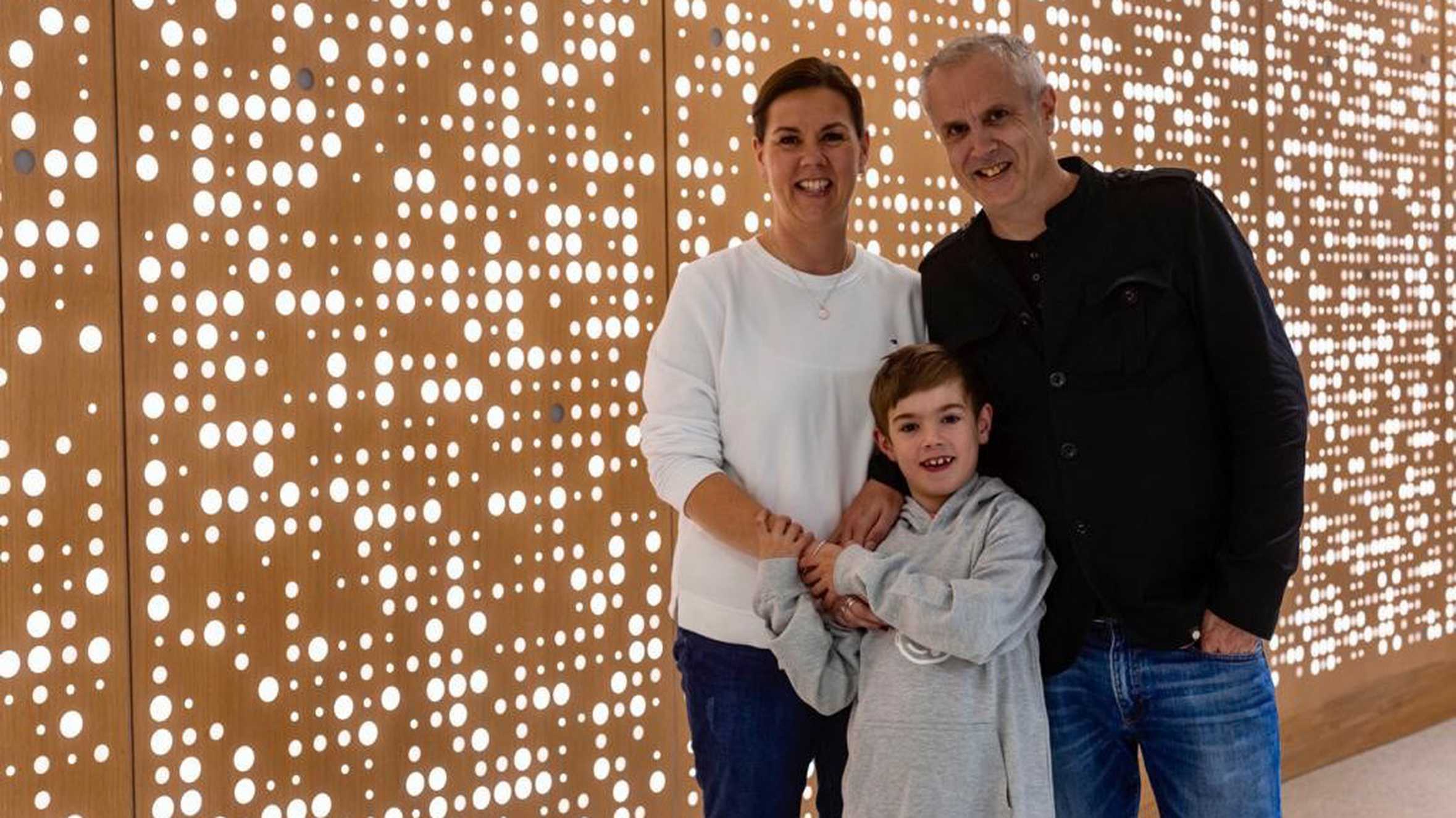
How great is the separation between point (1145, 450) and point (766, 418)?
24.3 inches

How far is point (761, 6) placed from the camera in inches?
137

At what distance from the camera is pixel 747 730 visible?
231 centimetres

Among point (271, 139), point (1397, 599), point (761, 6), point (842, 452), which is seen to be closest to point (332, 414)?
point (271, 139)

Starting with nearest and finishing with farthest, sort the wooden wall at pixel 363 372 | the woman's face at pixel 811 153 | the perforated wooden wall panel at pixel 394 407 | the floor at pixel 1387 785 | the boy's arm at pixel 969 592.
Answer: the boy's arm at pixel 969 592 < the woman's face at pixel 811 153 < the wooden wall at pixel 363 372 < the perforated wooden wall panel at pixel 394 407 < the floor at pixel 1387 785

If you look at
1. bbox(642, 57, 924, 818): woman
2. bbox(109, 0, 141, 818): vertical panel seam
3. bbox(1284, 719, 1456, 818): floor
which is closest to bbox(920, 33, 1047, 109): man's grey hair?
bbox(642, 57, 924, 818): woman

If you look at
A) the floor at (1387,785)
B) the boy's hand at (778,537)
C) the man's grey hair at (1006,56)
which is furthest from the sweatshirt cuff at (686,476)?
the floor at (1387,785)

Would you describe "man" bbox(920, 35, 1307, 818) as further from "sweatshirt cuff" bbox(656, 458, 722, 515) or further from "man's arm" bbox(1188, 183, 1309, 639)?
"sweatshirt cuff" bbox(656, 458, 722, 515)

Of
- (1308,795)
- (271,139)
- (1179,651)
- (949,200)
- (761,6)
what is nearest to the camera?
(1179,651)

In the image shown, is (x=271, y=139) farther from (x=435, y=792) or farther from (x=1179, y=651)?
(x=1179, y=651)

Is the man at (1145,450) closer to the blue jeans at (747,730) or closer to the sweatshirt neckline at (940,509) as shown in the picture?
the sweatshirt neckline at (940,509)

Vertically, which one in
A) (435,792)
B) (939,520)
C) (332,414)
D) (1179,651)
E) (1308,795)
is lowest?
(1308,795)

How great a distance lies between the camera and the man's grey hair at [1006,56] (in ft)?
7.64

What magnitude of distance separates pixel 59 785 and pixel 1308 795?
13.0ft

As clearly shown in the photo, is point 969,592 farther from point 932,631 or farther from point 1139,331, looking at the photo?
point 1139,331
